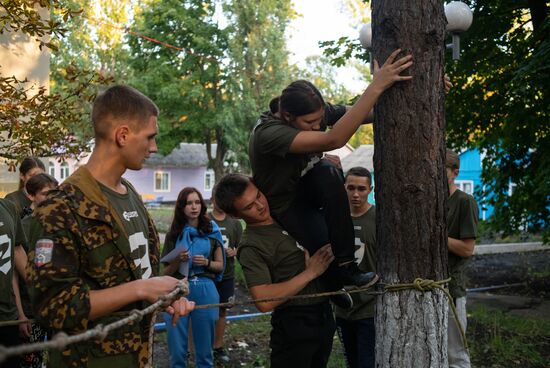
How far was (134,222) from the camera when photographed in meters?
2.23

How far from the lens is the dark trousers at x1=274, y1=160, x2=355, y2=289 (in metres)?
2.90

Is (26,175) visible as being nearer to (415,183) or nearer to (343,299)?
(343,299)

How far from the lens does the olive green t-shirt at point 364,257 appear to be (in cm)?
417

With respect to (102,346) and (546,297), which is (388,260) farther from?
(546,297)

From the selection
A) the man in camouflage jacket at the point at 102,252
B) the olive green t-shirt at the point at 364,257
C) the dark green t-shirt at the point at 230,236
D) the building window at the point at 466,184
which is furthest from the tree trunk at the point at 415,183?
the building window at the point at 466,184

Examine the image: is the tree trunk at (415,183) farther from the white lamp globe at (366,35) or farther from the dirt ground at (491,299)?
the white lamp globe at (366,35)

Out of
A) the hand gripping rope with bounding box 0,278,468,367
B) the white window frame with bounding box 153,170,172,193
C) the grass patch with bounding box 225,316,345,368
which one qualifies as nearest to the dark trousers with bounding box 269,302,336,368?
the hand gripping rope with bounding box 0,278,468,367

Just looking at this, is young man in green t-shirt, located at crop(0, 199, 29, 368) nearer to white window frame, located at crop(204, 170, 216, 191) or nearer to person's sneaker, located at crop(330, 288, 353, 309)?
person's sneaker, located at crop(330, 288, 353, 309)

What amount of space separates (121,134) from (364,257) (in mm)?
2652

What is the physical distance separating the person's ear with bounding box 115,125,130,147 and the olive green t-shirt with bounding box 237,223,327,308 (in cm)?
104

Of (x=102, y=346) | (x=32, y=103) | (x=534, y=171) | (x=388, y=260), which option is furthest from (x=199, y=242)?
(x=534, y=171)

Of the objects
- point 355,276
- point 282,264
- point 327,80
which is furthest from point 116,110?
point 327,80

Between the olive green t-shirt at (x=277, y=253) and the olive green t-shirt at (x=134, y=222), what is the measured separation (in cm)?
75

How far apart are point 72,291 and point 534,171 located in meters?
9.18
